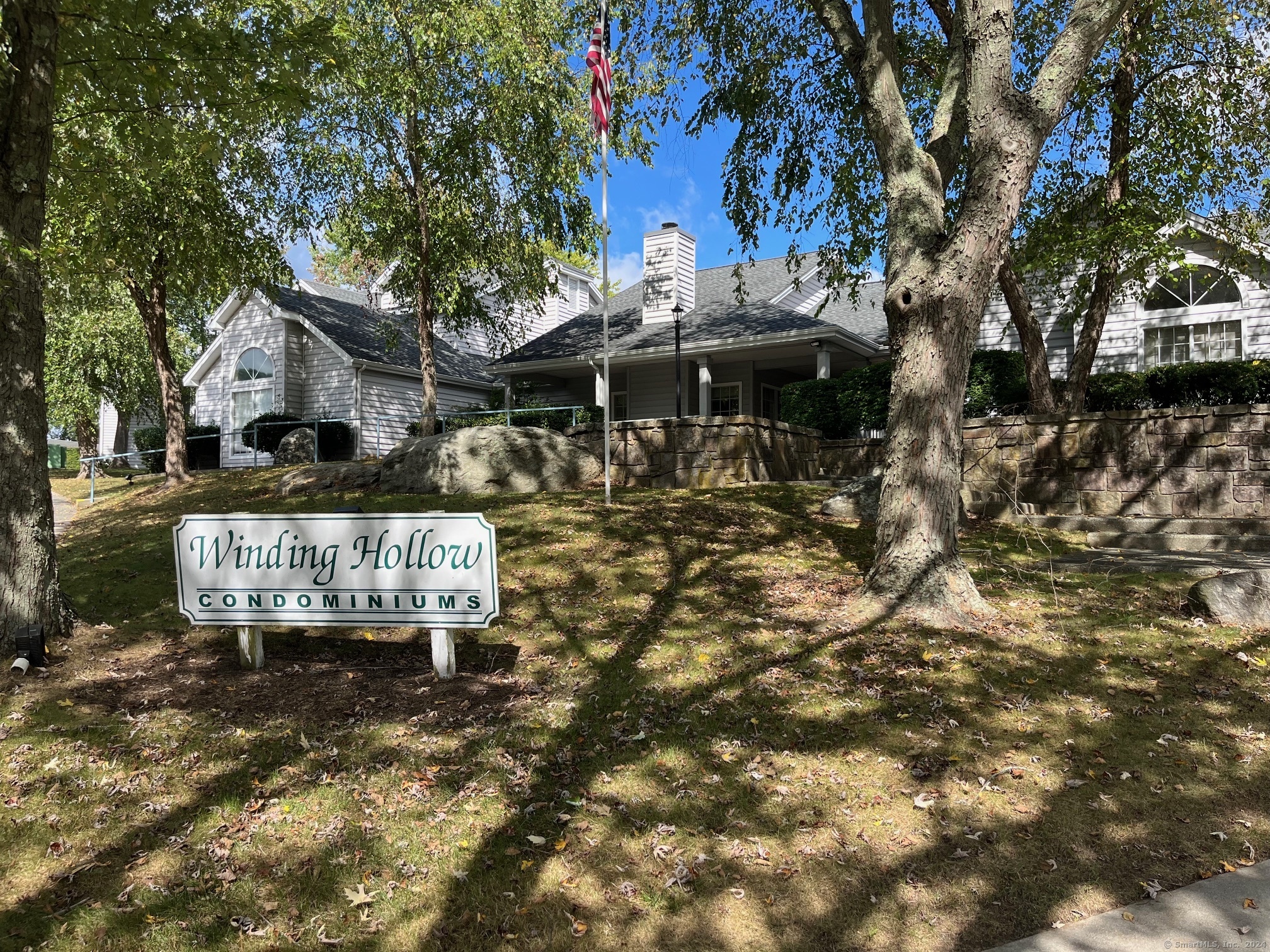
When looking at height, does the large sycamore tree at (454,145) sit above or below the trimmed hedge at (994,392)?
above

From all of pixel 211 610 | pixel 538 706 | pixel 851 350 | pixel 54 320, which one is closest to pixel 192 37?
pixel 211 610

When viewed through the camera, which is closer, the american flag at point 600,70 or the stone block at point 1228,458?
the american flag at point 600,70

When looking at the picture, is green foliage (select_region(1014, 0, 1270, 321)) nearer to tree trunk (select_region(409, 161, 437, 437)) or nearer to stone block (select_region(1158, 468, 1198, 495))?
stone block (select_region(1158, 468, 1198, 495))

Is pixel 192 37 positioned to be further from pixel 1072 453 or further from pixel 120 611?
pixel 1072 453

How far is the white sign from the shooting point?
498 centimetres

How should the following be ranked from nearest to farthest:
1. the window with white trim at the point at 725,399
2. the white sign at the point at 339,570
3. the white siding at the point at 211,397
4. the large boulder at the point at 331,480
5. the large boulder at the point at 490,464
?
the white sign at the point at 339,570 → the large boulder at the point at 490,464 → the large boulder at the point at 331,480 → the window with white trim at the point at 725,399 → the white siding at the point at 211,397

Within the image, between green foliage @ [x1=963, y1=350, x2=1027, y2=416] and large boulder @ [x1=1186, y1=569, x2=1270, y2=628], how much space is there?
9.26 meters

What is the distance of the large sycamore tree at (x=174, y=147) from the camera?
642 cm

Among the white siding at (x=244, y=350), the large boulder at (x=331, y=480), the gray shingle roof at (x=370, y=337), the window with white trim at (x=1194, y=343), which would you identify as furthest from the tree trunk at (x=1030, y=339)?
the white siding at (x=244, y=350)

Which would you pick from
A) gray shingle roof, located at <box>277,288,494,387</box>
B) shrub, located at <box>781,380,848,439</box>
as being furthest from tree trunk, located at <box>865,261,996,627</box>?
gray shingle roof, located at <box>277,288,494,387</box>

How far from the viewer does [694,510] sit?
9383 millimetres

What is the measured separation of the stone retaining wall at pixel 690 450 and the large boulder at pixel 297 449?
392 inches

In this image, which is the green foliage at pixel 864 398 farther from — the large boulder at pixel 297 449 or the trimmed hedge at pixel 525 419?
the large boulder at pixel 297 449

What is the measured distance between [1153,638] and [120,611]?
7745mm
